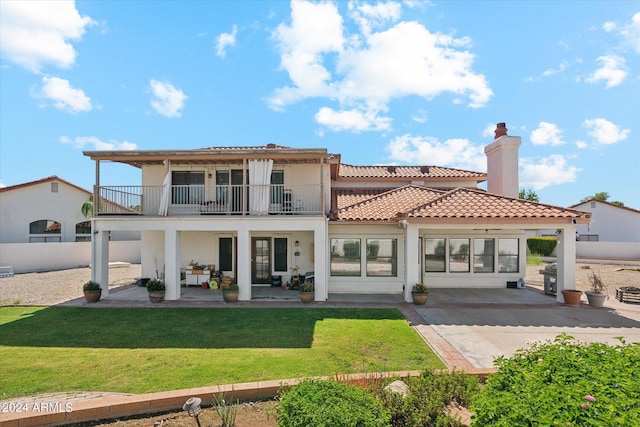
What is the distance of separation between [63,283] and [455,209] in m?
20.0

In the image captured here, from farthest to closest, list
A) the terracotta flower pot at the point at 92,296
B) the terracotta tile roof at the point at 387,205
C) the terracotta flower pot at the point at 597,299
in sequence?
the terracotta tile roof at the point at 387,205, the terracotta flower pot at the point at 92,296, the terracotta flower pot at the point at 597,299

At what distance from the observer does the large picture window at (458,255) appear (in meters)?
15.2

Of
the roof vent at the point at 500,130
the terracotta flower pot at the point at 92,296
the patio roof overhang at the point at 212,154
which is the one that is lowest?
the terracotta flower pot at the point at 92,296

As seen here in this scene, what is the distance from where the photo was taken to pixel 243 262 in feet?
41.6

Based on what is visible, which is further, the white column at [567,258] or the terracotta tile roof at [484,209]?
the white column at [567,258]

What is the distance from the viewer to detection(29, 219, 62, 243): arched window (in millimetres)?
25234

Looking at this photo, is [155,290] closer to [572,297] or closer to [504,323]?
[504,323]

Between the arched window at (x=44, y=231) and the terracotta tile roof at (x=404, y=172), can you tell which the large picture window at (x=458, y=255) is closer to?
the terracotta tile roof at (x=404, y=172)

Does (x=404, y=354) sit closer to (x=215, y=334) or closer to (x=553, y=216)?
(x=215, y=334)

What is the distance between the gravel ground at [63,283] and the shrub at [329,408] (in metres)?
13.2

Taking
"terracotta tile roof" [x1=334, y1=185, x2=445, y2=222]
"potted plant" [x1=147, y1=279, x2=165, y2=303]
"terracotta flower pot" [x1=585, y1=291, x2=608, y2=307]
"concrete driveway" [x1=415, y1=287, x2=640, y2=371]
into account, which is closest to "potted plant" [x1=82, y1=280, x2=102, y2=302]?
"potted plant" [x1=147, y1=279, x2=165, y2=303]

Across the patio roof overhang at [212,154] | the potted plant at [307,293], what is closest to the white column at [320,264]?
the potted plant at [307,293]

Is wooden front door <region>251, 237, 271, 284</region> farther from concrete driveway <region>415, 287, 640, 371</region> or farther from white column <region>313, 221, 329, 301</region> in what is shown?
concrete driveway <region>415, 287, 640, 371</region>

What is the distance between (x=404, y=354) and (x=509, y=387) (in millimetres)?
3665
